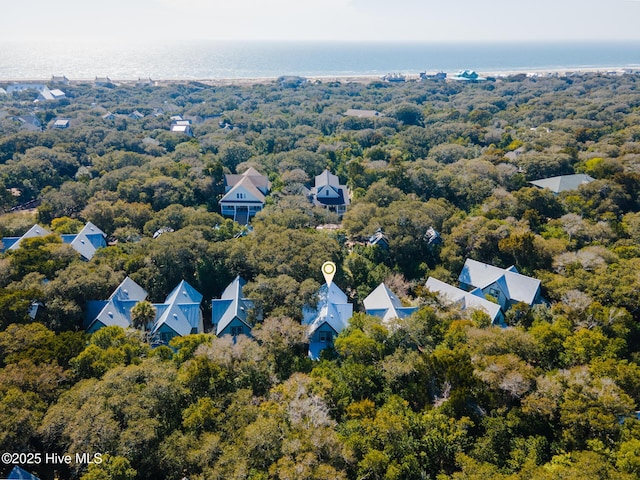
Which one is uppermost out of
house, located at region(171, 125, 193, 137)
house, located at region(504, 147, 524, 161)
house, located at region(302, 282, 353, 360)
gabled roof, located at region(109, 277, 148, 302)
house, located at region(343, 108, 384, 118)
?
house, located at region(343, 108, 384, 118)

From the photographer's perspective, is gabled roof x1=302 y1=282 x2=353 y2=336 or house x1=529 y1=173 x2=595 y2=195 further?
house x1=529 y1=173 x2=595 y2=195

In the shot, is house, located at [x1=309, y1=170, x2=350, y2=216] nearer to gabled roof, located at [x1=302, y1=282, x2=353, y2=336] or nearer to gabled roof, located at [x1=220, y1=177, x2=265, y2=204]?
gabled roof, located at [x1=220, y1=177, x2=265, y2=204]

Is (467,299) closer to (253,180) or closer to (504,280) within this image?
(504,280)

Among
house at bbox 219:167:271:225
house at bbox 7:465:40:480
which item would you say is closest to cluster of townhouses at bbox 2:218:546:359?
house at bbox 7:465:40:480

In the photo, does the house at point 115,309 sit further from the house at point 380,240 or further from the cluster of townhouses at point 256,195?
the house at point 380,240

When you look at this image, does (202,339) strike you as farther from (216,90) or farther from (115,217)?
(216,90)

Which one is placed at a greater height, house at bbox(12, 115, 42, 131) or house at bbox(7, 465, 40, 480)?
house at bbox(12, 115, 42, 131)

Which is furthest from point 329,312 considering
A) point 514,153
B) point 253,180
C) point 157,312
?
point 514,153
